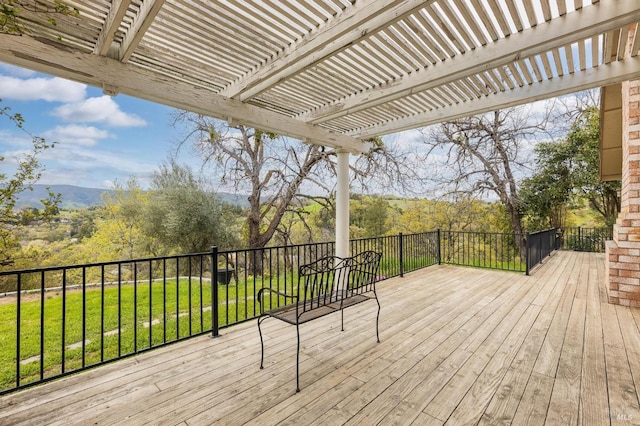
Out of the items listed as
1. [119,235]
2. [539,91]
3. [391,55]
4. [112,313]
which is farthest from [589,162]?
[119,235]

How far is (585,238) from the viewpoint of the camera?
10375 millimetres

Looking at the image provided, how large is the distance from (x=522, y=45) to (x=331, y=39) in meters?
1.50

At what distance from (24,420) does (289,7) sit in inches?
130

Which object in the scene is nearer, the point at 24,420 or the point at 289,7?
the point at 24,420

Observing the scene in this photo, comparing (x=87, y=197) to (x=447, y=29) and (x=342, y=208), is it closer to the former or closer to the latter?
(x=342, y=208)

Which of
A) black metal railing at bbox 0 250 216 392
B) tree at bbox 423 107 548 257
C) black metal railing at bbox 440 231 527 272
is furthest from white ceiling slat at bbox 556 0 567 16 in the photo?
tree at bbox 423 107 548 257

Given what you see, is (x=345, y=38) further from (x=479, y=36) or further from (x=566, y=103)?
(x=566, y=103)

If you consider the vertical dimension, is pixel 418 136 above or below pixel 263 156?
above

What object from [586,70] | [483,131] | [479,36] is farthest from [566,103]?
[479,36]

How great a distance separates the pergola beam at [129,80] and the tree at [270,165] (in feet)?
13.2

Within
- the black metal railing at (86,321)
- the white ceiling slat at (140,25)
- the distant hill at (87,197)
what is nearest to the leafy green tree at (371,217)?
the distant hill at (87,197)

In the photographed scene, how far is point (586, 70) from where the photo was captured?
2.71m

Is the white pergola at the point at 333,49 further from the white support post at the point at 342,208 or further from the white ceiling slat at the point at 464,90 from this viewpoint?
the white support post at the point at 342,208

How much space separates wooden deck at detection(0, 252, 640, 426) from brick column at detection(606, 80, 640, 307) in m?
0.31
